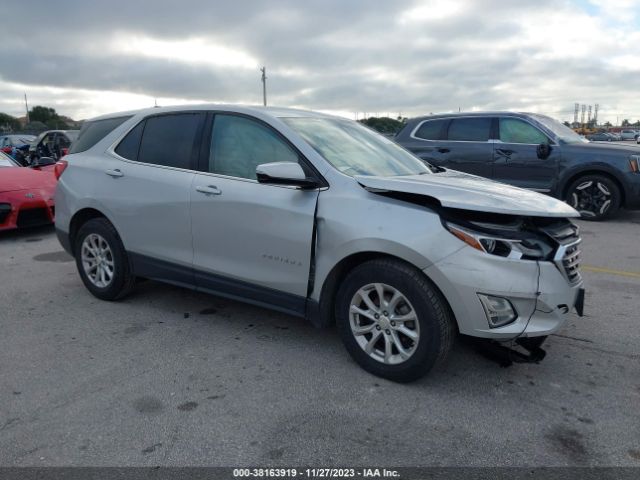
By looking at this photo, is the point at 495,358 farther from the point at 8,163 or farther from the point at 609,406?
the point at 8,163

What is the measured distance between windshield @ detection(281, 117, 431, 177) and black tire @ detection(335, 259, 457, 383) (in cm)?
74

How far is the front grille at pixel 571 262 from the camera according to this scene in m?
3.14

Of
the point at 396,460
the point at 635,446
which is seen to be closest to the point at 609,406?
the point at 635,446

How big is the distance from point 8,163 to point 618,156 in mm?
9947

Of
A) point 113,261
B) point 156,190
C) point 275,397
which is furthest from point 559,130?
point 275,397

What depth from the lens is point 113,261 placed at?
4781 millimetres

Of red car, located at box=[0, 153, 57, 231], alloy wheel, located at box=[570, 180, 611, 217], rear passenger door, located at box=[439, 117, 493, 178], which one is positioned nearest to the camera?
red car, located at box=[0, 153, 57, 231]

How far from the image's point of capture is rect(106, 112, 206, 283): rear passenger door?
4250 mm

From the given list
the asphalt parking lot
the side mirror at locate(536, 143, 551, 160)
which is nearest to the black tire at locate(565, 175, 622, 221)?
the side mirror at locate(536, 143, 551, 160)

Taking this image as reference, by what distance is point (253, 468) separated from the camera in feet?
8.43

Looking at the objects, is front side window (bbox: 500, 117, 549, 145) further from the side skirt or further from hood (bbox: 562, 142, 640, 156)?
the side skirt

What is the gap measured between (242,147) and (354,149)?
836 millimetres

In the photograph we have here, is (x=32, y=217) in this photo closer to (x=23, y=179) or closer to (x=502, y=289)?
(x=23, y=179)

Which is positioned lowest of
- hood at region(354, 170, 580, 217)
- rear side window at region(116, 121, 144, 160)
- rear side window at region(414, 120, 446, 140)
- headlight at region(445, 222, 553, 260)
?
headlight at region(445, 222, 553, 260)
